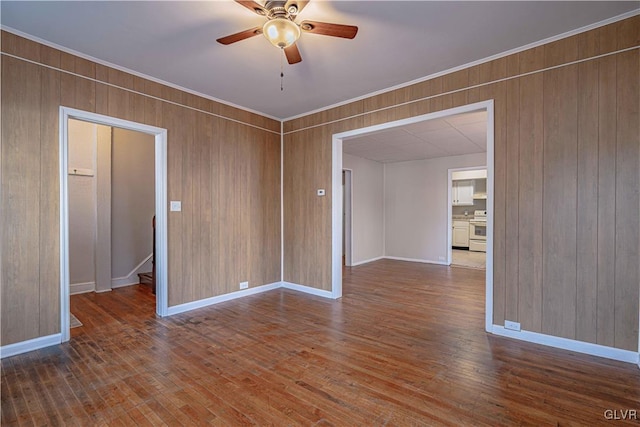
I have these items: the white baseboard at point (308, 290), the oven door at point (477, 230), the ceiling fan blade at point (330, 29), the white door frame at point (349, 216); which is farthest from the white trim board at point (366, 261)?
the ceiling fan blade at point (330, 29)

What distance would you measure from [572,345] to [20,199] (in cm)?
512

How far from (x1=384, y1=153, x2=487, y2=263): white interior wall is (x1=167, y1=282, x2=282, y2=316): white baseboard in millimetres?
4074

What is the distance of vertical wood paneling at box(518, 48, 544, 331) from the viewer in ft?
9.33

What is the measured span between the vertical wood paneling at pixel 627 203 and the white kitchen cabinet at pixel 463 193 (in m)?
8.03

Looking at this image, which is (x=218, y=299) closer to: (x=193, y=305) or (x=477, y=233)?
(x=193, y=305)

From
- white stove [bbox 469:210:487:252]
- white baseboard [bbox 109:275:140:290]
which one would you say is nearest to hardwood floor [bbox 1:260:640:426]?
white baseboard [bbox 109:275:140:290]

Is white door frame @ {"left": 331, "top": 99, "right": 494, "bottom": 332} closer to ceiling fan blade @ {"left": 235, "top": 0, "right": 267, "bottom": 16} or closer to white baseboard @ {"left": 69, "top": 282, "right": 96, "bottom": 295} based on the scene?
ceiling fan blade @ {"left": 235, "top": 0, "right": 267, "bottom": 16}

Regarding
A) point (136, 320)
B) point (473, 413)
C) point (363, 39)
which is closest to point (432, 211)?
point (363, 39)

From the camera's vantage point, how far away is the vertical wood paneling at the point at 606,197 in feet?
8.25

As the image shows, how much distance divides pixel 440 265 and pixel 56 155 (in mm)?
7074

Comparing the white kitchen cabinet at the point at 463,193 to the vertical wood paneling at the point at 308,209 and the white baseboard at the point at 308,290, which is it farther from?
the white baseboard at the point at 308,290

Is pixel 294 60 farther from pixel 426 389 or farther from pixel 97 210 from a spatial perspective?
pixel 97 210

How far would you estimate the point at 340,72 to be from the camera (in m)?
3.39

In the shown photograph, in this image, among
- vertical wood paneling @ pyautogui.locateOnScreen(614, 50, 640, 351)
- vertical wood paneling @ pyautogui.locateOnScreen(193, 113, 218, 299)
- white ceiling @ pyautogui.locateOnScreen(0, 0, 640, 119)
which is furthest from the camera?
vertical wood paneling @ pyautogui.locateOnScreen(193, 113, 218, 299)
